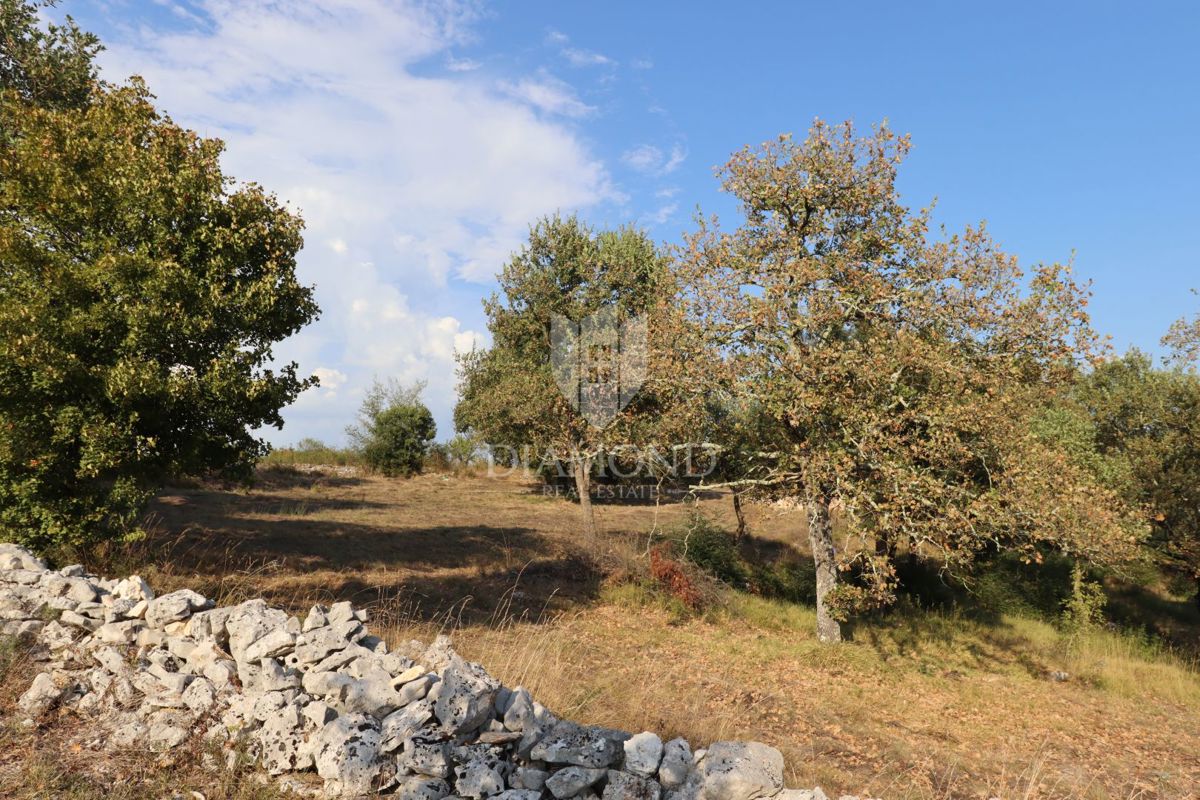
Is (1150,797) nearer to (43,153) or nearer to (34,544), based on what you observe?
(34,544)

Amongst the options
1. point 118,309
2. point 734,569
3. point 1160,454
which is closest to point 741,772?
point 118,309

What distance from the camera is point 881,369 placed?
13.9m

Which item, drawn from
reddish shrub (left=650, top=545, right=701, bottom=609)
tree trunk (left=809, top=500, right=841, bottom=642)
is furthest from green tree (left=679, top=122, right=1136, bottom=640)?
reddish shrub (left=650, top=545, right=701, bottom=609)

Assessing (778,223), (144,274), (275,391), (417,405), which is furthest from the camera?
(417,405)

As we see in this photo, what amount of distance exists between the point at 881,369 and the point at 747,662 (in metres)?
7.35

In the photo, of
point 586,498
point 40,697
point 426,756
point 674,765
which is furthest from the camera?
point 586,498

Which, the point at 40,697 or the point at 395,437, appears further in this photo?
the point at 395,437

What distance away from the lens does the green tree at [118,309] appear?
10320mm

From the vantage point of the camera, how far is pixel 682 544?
22.4 metres

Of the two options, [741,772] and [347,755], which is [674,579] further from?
[347,755]

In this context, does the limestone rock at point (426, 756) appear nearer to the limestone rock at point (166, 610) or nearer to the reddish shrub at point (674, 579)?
the limestone rock at point (166, 610)

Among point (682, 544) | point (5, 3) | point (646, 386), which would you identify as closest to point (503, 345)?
point (646, 386)

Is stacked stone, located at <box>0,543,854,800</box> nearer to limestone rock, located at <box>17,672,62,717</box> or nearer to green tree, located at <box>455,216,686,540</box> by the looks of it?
limestone rock, located at <box>17,672,62,717</box>

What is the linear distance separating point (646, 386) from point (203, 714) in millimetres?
16638
